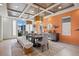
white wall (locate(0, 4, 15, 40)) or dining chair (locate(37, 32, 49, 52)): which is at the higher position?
white wall (locate(0, 4, 15, 40))

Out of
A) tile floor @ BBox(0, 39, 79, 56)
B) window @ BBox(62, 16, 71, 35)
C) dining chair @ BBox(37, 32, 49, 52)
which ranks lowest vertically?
tile floor @ BBox(0, 39, 79, 56)

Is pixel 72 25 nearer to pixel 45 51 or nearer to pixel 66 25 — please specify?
pixel 66 25

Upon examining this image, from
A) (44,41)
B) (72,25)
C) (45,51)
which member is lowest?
(45,51)

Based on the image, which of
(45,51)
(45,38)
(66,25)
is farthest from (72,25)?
(45,51)

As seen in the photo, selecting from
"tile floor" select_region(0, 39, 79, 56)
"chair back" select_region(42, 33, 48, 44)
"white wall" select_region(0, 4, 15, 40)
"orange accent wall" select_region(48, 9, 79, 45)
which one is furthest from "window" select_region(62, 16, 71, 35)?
"white wall" select_region(0, 4, 15, 40)

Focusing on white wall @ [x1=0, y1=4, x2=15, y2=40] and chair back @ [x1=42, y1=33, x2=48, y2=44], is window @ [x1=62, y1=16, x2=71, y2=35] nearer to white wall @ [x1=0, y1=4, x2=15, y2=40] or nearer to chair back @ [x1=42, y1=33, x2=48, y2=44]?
chair back @ [x1=42, y1=33, x2=48, y2=44]

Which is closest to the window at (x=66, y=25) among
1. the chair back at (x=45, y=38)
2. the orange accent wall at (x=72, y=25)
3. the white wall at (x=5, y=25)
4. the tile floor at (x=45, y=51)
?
the orange accent wall at (x=72, y=25)

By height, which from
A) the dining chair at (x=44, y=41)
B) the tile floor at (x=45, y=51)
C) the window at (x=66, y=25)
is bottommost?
the tile floor at (x=45, y=51)

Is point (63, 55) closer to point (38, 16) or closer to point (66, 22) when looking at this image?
point (66, 22)

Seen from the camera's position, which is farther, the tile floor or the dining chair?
the dining chair

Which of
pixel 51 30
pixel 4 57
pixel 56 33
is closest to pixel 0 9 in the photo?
pixel 4 57

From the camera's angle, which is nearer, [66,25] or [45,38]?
[45,38]

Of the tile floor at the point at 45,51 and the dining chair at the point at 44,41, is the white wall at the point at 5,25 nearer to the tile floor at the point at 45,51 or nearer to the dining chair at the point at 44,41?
the tile floor at the point at 45,51

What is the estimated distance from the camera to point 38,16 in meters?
2.70
